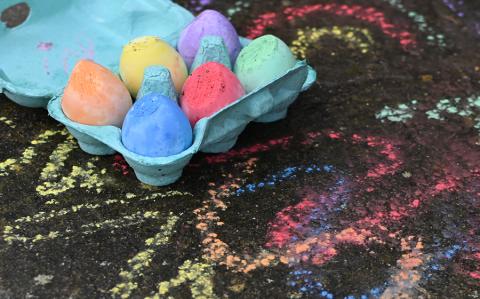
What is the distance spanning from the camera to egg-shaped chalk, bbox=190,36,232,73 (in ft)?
5.23

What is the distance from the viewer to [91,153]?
5.20ft

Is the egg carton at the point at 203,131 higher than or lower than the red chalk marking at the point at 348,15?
higher

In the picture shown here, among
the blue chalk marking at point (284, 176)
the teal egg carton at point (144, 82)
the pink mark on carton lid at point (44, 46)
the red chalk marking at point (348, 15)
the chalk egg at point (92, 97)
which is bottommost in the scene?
the blue chalk marking at point (284, 176)

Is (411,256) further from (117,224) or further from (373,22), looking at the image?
(373,22)

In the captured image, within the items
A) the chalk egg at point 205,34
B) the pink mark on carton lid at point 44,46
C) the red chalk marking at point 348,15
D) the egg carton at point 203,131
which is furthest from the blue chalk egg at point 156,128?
the red chalk marking at point 348,15

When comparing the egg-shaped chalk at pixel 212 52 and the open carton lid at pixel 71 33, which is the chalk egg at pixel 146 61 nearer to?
the egg-shaped chalk at pixel 212 52

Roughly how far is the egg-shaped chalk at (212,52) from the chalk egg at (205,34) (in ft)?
0.25

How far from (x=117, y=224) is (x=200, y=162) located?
27 centimetres

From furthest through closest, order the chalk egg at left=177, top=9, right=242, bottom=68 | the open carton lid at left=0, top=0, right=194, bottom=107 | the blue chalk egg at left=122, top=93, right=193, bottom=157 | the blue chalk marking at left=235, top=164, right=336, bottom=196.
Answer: the open carton lid at left=0, top=0, right=194, bottom=107 < the chalk egg at left=177, top=9, right=242, bottom=68 < the blue chalk marking at left=235, top=164, right=336, bottom=196 < the blue chalk egg at left=122, top=93, right=193, bottom=157

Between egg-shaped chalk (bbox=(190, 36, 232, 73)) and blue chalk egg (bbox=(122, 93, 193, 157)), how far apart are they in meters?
0.22

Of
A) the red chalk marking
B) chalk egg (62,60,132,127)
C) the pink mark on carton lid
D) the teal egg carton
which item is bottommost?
the red chalk marking

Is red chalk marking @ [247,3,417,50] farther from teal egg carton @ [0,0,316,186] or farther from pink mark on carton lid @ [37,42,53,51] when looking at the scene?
pink mark on carton lid @ [37,42,53,51]

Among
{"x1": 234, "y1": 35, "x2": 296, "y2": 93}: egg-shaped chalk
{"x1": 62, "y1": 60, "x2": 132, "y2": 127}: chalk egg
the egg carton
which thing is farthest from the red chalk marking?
{"x1": 62, "y1": 60, "x2": 132, "y2": 127}: chalk egg

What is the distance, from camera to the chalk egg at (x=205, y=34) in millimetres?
1695
